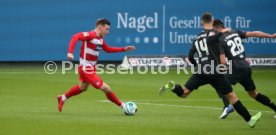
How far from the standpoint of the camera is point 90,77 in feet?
56.6

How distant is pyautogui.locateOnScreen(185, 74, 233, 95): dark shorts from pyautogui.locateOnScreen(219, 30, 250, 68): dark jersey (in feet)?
3.47

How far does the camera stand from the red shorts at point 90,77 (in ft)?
56.4

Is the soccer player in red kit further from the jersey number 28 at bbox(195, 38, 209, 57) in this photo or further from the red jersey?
the jersey number 28 at bbox(195, 38, 209, 57)

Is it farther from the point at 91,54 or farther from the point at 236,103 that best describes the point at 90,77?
the point at 236,103

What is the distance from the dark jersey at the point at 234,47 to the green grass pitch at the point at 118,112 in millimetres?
1227

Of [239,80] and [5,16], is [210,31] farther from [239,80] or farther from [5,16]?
[5,16]

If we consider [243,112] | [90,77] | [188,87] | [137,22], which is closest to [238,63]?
[188,87]

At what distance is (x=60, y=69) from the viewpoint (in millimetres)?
32938

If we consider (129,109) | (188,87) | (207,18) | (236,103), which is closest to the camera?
(236,103)

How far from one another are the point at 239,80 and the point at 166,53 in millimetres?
16954

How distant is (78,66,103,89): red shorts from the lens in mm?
17188

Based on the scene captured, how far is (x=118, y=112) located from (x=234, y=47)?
307 centimetres

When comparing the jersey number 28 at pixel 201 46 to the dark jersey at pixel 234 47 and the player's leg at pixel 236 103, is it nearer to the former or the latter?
the player's leg at pixel 236 103

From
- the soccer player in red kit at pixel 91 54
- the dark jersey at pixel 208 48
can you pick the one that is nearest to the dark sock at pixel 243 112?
the dark jersey at pixel 208 48
